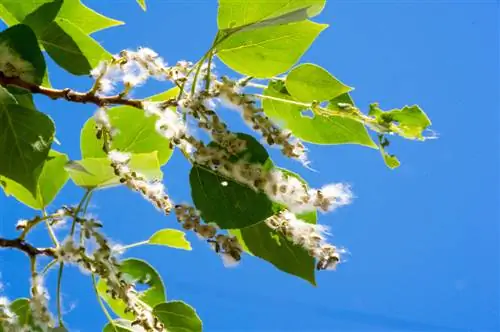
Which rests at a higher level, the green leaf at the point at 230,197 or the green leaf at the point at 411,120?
the green leaf at the point at 411,120

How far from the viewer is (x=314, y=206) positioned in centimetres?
29

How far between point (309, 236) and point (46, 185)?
0.19m

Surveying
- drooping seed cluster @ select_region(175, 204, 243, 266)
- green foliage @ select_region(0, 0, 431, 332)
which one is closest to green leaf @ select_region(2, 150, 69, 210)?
green foliage @ select_region(0, 0, 431, 332)

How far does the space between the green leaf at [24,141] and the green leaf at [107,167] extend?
0.02m

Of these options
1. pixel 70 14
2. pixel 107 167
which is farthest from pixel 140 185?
pixel 70 14

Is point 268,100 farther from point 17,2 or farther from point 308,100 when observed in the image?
point 17,2

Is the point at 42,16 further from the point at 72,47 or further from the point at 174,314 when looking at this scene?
the point at 174,314

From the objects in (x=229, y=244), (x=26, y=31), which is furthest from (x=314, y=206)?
(x=26, y=31)

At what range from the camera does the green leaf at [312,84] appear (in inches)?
13.4

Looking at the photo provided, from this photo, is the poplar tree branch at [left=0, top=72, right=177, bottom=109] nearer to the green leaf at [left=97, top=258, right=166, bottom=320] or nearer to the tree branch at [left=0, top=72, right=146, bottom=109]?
the tree branch at [left=0, top=72, right=146, bottom=109]

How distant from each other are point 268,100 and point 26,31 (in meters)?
0.13

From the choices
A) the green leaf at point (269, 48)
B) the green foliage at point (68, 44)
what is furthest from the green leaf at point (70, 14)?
the green leaf at point (269, 48)

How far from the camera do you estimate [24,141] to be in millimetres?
312

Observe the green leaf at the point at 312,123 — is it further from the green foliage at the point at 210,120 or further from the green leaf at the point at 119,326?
the green leaf at the point at 119,326
